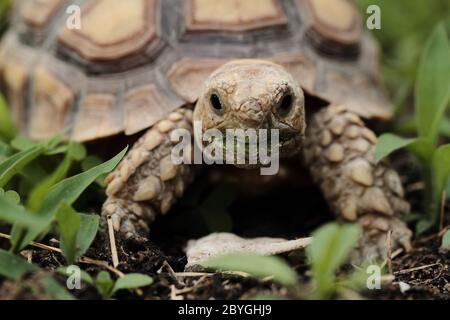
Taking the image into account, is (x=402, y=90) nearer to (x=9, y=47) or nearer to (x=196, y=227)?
(x=196, y=227)

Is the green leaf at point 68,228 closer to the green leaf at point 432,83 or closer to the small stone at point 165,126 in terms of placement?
the small stone at point 165,126

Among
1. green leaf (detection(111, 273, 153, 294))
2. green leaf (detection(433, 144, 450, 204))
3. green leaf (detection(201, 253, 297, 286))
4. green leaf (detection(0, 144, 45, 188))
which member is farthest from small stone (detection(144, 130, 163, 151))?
green leaf (detection(433, 144, 450, 204))

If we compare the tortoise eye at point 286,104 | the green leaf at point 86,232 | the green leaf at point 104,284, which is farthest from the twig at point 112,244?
the tortoise eye at point 286,104

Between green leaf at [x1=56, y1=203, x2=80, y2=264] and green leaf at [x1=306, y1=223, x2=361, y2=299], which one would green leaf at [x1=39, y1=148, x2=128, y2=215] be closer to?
green leaf at [x1=56, y1=203, x2=80, y2=264]

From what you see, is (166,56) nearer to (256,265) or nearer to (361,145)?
(361,145)

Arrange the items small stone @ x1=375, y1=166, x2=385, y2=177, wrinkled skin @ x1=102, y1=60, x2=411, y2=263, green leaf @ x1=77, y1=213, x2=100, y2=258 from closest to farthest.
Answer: green leaf @ x1=77, y1=213, x2=100, y2=258 → wrinkled skin @ x1=102, y1=60, x2=411, y2=263 → small stone @ x1=375, y1=166, x2=385, y2=177

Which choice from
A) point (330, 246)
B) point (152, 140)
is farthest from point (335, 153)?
point (330, 246)

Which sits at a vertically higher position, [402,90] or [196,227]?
[402,90]
